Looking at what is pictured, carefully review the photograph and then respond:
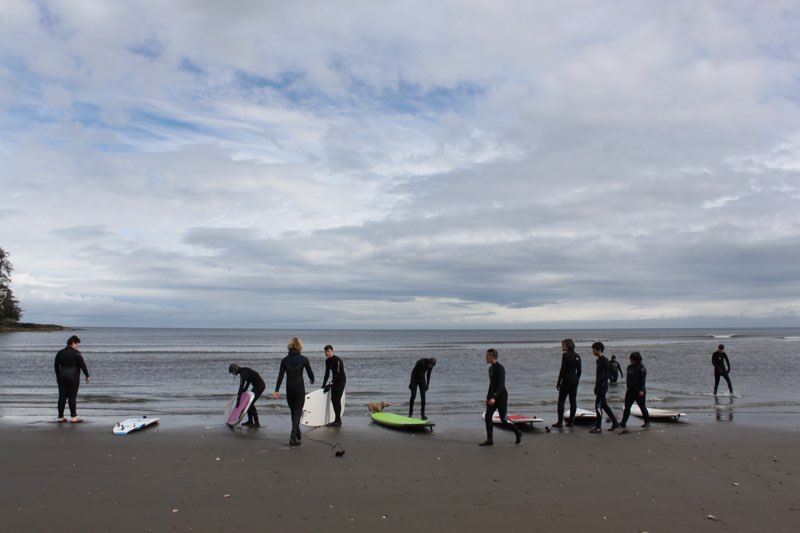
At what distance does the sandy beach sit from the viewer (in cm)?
569

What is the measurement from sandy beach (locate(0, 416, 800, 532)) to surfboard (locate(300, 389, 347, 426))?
0.64 m

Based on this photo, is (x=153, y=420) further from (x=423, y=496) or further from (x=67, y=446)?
(x=423, y=496)

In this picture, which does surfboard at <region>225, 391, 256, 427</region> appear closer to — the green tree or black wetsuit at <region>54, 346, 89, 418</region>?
→ black wetsuit at <region>54, 346, 89, 418</region>

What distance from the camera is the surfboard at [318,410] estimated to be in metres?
11.0

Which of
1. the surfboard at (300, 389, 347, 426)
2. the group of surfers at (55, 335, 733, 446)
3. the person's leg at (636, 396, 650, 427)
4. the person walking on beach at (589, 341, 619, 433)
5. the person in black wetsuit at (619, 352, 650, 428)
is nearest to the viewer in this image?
the group of surfers at (55, 335, 733, 446)

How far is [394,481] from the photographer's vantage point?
23.3ft

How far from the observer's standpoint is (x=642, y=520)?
5.70 metres

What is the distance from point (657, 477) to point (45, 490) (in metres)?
7.92

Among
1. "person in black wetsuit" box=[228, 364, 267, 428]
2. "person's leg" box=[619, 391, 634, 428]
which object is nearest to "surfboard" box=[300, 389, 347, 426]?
"person in black wetsuit" box=[228, 364, 267, 428]

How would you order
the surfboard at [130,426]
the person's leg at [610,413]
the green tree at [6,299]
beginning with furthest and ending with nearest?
the green tree at [6,299], the person's leg at [610,413], the surfboard at [130,426]

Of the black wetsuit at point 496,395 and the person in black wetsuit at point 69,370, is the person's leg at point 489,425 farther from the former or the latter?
the person in black wetsuit at point 69,370

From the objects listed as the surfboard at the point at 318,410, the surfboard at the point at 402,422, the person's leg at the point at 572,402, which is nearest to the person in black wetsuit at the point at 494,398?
the surfboard at the point at 402,422

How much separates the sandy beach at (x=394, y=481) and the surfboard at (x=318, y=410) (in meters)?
0.64

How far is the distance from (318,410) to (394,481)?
14.3ft
